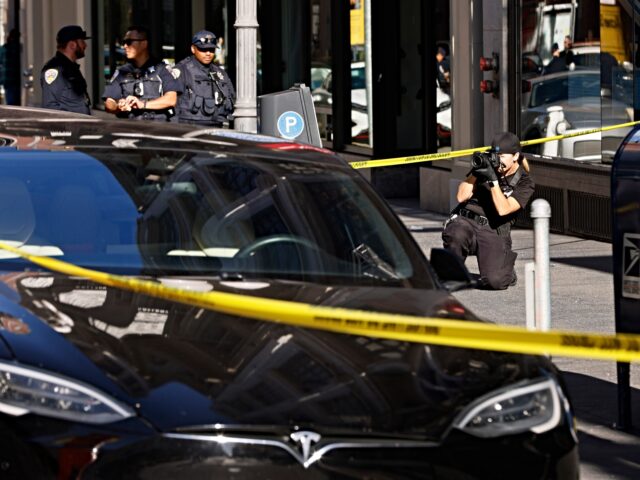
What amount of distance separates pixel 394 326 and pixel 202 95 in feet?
29.9

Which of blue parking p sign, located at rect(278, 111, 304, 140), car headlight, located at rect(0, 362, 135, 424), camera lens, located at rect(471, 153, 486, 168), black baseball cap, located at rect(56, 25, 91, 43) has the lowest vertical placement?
car headlight, located at rect(0, 362, 135, 424)

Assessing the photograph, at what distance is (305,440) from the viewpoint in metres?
4.03

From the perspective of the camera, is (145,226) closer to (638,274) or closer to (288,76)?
(638,274)

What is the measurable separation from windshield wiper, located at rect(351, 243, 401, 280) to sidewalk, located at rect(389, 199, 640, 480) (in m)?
1.40

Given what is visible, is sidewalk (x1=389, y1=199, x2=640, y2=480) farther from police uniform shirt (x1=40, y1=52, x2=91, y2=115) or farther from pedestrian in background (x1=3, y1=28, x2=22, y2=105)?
pedestrian in background (x1=3, y1=28, x2=22, y2=105)

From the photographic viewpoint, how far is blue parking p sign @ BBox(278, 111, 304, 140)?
11.8m

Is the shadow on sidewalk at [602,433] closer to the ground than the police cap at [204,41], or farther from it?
closer to the ground

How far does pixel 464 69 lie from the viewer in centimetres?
1612

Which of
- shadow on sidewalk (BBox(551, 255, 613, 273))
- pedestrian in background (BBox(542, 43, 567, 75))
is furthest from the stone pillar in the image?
pedestrian in background (BBox(542, 43, 567, 75))

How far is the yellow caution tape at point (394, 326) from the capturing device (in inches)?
154

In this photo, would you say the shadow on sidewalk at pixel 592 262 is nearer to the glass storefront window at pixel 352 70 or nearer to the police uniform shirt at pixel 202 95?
the police uniform shirt at pixel 202 95

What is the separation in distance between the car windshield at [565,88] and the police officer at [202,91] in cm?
328

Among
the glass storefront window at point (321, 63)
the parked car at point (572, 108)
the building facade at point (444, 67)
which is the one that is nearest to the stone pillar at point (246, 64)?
the building facade at point (444, 67)

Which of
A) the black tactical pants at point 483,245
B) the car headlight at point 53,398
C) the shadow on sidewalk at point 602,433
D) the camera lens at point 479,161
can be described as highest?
the camera lens at point 479,161
